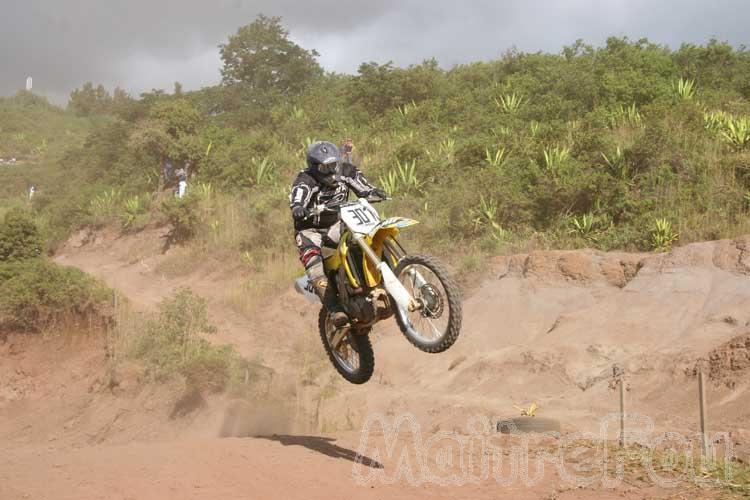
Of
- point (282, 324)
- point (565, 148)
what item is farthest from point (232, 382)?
point (565, 148)

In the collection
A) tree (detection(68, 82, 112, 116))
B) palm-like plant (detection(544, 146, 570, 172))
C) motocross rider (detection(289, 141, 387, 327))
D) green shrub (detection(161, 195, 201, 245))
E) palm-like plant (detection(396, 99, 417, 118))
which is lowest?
motocross rider (detection(289, 141, 387, 327))

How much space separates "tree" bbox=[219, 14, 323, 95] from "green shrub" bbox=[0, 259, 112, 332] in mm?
22719

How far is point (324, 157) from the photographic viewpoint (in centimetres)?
892

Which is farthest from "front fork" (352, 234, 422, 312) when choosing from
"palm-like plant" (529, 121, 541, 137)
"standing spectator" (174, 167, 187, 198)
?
"standing spectator" (174, 167, 187, 198)

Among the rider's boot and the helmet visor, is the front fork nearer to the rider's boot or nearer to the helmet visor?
the rider's boot

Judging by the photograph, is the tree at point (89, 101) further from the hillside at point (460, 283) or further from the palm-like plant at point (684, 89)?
the palm-like plant at point (684, 89)

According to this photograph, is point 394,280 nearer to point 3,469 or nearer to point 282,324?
point 3,469

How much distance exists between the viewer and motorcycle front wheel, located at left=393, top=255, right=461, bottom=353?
7.84m

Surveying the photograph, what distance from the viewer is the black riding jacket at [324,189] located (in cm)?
898

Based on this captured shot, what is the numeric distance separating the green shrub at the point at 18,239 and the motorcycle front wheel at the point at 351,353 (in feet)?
51.9

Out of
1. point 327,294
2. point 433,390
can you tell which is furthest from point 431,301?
point 433,390

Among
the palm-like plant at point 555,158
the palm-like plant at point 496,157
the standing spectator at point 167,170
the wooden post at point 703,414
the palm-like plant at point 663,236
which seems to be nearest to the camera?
the wooden post at point 703,414

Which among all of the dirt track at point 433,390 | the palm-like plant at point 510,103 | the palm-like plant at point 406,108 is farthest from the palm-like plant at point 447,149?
the dirt track at point 433,390

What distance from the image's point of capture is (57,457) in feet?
29.4
